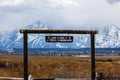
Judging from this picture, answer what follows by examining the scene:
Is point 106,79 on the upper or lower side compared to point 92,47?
lower

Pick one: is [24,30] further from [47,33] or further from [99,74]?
[99,74]

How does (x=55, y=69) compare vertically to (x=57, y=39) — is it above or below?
below

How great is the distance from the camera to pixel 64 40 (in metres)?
23.3

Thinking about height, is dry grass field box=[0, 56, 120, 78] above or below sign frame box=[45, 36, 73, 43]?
below

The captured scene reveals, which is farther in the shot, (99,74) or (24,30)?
(99,74)

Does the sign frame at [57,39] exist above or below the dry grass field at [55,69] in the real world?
above

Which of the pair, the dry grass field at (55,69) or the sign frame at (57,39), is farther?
the dry grass field at (55,69)

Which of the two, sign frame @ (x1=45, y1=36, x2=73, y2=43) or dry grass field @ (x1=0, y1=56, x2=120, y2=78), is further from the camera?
dry grass field @ (x1=0, y1=56, x2=120, y2=78)

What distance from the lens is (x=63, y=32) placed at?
76.3 feet

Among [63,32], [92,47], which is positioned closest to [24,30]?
[63,32]

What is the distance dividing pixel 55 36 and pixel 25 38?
170 cm

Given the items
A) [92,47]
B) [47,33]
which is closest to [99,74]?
[92,47]

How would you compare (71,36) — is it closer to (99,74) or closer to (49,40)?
(49,40)

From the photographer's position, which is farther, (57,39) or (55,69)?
(55,69)
